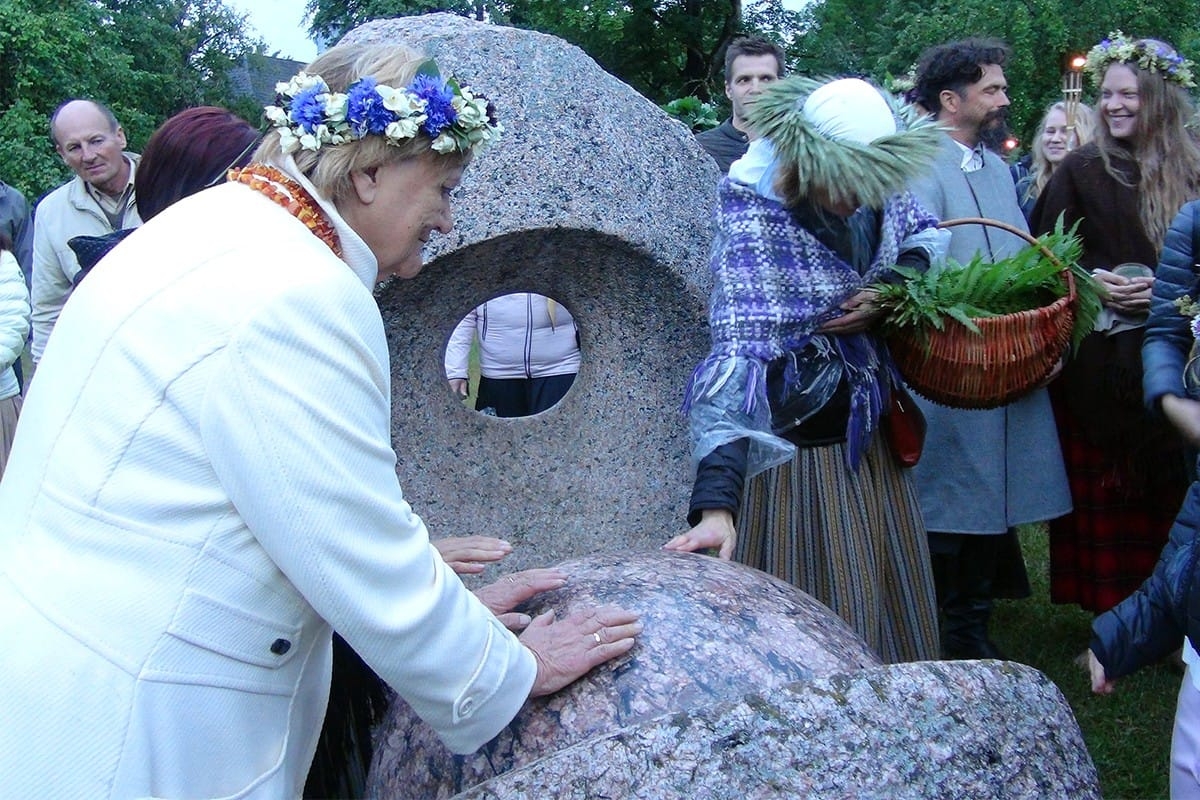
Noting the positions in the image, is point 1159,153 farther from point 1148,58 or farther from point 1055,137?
point 1055,137

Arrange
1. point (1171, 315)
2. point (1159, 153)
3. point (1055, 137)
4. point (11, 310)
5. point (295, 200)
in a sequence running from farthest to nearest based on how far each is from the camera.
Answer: point (1055, 137) < point (11, 310) < point (1159, 153) < point (1171, 315) < point (295, 200)

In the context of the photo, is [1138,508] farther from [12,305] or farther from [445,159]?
[12,305]

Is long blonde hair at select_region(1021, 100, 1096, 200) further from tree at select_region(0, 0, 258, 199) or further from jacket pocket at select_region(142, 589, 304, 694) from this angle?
tree at select_region(0, 0, 258, 199)

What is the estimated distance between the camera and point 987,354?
309 cm

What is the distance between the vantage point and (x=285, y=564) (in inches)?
63.6

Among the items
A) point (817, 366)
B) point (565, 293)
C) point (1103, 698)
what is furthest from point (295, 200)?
point (1103, 698)

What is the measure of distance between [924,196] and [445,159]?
2.58m

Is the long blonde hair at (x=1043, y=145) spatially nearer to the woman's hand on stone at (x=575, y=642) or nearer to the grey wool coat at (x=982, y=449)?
the grey wool coat at (x=982, y=449)

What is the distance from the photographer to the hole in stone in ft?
17.3

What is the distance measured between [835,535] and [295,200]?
1.82 m

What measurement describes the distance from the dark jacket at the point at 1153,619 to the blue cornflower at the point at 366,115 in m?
1.80

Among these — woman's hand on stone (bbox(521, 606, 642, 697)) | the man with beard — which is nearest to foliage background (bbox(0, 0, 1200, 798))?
the man with beard

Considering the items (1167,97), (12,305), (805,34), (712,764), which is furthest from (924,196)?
(805,34)

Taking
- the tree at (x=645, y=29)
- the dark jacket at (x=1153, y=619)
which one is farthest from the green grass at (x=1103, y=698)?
the tree at (x=645, y=29)
